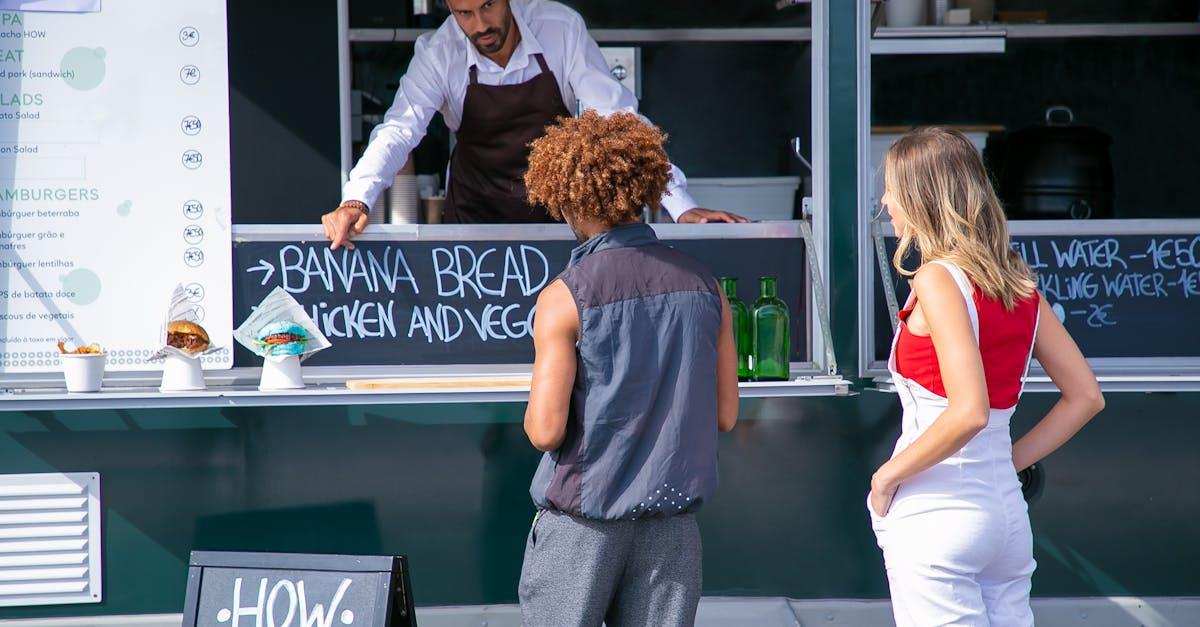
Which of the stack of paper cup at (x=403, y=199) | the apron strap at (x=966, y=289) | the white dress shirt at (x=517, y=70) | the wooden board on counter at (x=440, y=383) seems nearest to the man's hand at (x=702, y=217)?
the white dress shirt at (x=517, y=70)

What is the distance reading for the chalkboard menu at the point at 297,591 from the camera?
2613mm

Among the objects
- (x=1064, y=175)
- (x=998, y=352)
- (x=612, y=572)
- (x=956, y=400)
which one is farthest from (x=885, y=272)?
(x=612, y=572)

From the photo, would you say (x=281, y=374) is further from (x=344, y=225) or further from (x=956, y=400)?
(x=956, y=400)

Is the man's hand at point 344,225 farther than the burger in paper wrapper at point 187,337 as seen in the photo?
Yes

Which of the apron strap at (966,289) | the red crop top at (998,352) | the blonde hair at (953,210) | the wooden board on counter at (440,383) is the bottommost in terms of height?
the wooden board on counter at (440,383)

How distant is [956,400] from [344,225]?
1.81 meters

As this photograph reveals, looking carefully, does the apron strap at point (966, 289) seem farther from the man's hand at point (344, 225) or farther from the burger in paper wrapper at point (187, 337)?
the burger in paper wrapper at point (187, 337)

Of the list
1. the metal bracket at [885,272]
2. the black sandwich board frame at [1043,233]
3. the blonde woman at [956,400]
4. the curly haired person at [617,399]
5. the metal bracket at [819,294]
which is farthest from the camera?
the black sandwich board frame at [1043,233]

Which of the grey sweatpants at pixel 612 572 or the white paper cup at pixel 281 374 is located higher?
the white paper cup at pixel 281 374

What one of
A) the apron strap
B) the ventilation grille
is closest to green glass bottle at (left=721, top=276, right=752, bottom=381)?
the apron strap

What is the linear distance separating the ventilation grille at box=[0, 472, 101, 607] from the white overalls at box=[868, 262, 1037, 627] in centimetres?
227

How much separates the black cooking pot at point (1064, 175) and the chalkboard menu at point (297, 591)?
8.64 feet

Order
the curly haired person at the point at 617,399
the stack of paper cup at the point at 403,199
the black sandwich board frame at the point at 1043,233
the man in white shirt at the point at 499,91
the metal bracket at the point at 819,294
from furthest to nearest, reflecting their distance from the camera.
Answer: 1. the stack of paper cup at the point at 403,199
2. the man in white shirt at the point at 499,91
3. the black sandwich board frame at the point at 1043,233
4. the metal bracket at the point at 819,294
5. the curly haired person at the point at 617,399

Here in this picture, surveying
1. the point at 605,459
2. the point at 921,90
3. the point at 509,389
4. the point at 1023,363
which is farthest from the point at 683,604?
the point at 921,90
